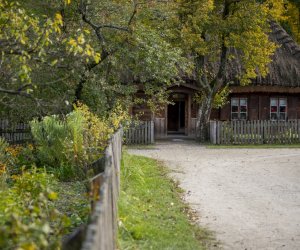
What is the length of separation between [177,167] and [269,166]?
291 centimetres

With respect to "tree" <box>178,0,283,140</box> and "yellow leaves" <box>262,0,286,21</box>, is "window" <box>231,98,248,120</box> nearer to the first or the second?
"tree" <box>178,0,283,140</box>

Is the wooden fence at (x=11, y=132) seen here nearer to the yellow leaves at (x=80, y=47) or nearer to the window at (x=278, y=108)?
the yellow leaves at (x=80, y=47)

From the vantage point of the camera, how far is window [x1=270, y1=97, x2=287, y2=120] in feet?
99.2

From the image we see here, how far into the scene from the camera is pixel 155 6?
2056 cm

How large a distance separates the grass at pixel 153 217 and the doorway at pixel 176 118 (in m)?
19.6

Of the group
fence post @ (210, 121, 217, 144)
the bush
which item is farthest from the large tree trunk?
the bush

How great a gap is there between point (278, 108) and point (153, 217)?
23.8m

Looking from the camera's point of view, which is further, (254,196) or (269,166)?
(269,166)

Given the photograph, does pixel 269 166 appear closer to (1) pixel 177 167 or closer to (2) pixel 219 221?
(1) pixel 177 167

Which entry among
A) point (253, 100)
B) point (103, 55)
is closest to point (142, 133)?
point (103, 55)

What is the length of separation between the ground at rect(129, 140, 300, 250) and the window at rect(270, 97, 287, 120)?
11.0 m

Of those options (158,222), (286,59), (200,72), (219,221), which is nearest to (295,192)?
(219,221)

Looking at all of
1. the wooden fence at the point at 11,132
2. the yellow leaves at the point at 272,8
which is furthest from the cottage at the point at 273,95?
the wooden fence at the point at 11,132

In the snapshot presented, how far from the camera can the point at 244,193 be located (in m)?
10.7
